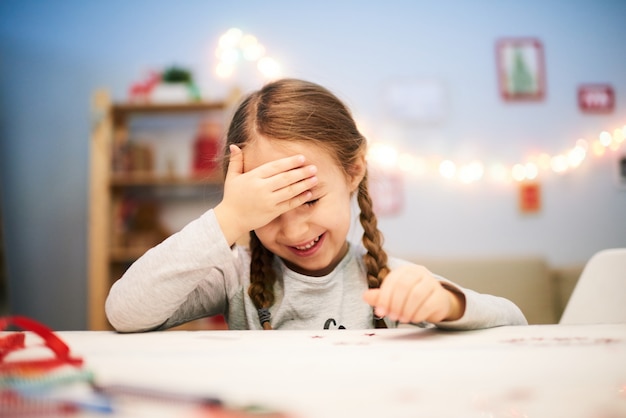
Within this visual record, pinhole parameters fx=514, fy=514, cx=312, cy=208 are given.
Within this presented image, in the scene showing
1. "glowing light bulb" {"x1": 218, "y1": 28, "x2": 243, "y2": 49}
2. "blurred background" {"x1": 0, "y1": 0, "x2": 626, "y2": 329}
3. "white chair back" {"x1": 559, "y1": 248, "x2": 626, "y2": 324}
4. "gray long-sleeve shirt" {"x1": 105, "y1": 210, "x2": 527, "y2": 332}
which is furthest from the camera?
"glowing light bulb" {"x1": 218, "y1": 28, "x2": 243, "y2": 49}

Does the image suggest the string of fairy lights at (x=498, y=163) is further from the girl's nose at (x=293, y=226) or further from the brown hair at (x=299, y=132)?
the girl's nose at (x=293, y=226)

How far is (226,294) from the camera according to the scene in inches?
34.0

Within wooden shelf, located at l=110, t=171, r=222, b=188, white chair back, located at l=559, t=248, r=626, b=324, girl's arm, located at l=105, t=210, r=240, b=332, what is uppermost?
wooden shelf, located at l=110, t=171, r=222, b=188

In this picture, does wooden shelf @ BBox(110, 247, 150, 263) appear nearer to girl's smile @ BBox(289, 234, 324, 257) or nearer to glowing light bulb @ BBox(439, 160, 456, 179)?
glowing light bulb @ BBox(439, 160, 456, 179)

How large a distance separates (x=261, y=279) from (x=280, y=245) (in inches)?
3.4

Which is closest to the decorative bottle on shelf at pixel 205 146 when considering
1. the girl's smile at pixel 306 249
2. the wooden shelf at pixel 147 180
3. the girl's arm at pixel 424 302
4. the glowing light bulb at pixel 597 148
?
the wooden shelf at pixel 147 180

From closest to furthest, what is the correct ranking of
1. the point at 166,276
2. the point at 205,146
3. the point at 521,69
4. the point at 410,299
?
the point at 410,299
the point at 166,276
the point at 205,146
the point at 521,69

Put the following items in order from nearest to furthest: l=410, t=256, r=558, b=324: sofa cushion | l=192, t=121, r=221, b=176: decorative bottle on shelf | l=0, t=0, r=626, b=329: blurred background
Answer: l=410, t=256, r=558, b=324: sofa cushion → l=192, t=121, r=221, b=176: decorative bottle on shelf → l=0, t=0, r=626, b=329: blurred background

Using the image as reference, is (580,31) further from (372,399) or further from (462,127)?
(372,399)

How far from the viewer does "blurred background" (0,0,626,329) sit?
8.33ft

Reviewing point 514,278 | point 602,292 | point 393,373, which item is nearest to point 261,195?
point 393,373

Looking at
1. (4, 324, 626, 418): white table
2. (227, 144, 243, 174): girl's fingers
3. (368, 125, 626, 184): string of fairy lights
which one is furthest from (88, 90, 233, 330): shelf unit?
(4, 324, 626, 418): white table

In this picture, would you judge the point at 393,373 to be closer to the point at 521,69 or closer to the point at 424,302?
the point at 424,302

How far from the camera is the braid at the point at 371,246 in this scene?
827 mm
